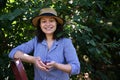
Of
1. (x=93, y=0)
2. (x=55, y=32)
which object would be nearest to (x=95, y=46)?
Result: (x=93, y=0)

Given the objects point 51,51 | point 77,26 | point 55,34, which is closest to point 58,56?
point 51,51

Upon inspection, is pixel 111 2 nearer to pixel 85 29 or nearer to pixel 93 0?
pixel 93 0

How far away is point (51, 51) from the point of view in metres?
3.34

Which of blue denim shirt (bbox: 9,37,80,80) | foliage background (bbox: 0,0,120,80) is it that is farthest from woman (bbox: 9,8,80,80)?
foliage background (bbox: 0,0,120,80)

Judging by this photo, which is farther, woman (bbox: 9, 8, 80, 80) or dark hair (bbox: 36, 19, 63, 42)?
dark hair (bbox: 36, 19, 63, 42)

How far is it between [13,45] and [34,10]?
823mm

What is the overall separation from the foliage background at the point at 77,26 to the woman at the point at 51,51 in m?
0.52

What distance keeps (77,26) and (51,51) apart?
0.80 metres

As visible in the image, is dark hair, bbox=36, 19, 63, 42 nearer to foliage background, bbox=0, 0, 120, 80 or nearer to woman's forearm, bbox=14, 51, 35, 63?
woman's forearm, bbox=14, 51, 35, 63

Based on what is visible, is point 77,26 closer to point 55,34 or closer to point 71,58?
point 55,34

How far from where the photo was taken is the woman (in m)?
3.25

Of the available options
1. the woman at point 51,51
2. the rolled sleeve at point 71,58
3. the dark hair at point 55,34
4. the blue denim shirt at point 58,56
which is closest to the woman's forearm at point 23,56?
the woman at point 51,51

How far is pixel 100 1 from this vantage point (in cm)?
470

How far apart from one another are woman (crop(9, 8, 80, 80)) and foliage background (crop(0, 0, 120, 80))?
0.52m
